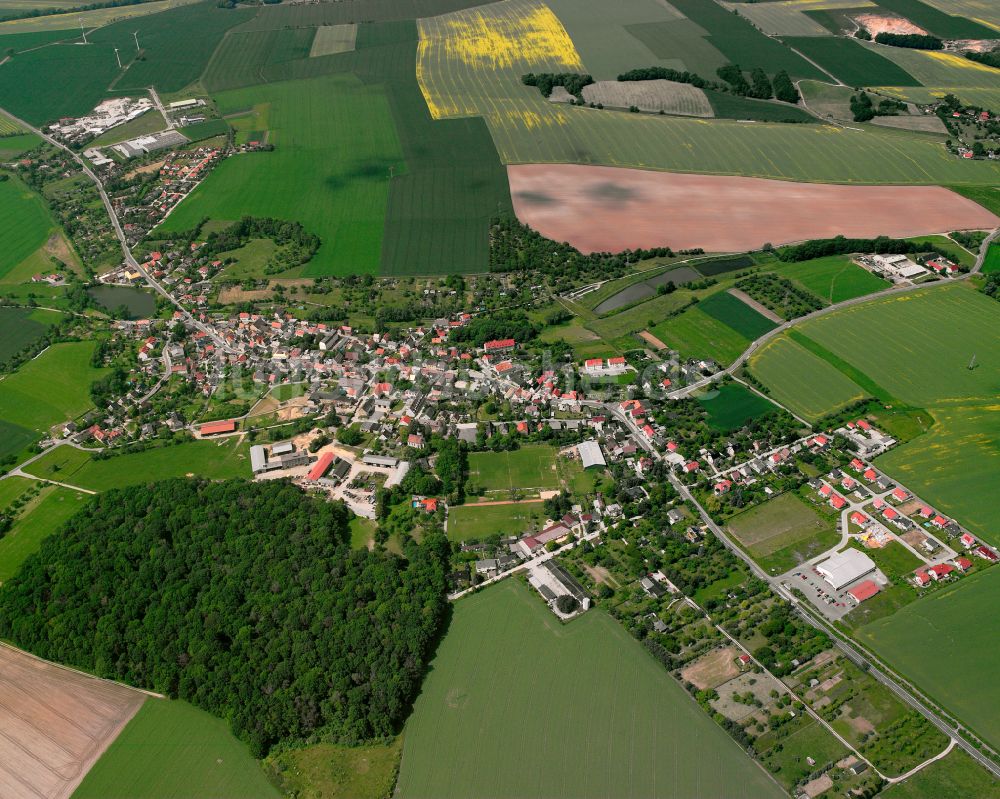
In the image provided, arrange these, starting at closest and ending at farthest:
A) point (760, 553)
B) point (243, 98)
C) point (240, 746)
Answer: point (240, 746) < point (760, 553) < point (243, 98)

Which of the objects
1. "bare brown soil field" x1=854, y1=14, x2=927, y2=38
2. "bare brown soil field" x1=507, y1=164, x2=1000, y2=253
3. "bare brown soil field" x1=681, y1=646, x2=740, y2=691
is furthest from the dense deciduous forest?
"bare brown soil field" x1=854, y1=14, x2=927, y2=38

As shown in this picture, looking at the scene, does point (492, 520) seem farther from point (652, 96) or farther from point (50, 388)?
point (652, 96)

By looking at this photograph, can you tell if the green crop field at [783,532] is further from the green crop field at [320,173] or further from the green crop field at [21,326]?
the green crop field at [21,326]

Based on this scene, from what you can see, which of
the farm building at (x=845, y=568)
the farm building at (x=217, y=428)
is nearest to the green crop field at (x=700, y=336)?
the farm building at (x=845, y=568)

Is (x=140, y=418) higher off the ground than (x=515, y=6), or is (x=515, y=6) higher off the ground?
(x=515, y=6)

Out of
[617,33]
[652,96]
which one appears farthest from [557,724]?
[617,33]

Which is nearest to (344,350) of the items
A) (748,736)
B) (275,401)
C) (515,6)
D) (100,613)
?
(275,401)

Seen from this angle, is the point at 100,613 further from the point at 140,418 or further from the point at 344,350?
the point at 344,350
